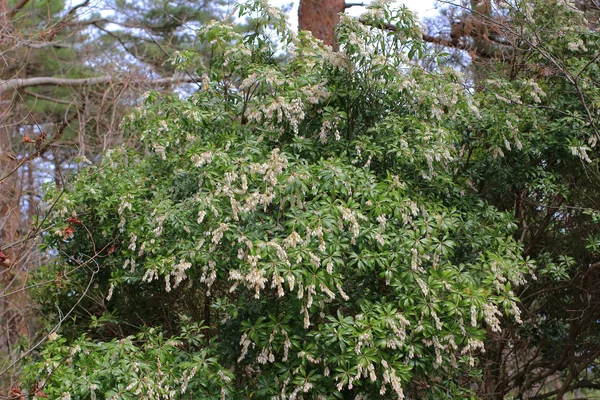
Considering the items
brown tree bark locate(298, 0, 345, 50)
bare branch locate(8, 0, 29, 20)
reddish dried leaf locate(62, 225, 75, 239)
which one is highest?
brown tree bark locate(298, 0, 345, 50)

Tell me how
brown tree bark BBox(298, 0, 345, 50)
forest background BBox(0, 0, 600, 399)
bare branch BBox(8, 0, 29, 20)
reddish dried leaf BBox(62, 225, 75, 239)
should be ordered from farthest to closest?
bare branch BBox(8, 0, 29, 20) < brown tree bark BBox(298, 0, 345, 50) < reddish dried leaf BBox(62, 225, 75, 239) < forest background BBox(0, 0, 600, 399)

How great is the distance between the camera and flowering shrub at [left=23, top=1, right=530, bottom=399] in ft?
14.9

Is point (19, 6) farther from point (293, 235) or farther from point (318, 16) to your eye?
point (293, 235)

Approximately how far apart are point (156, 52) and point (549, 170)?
899cm

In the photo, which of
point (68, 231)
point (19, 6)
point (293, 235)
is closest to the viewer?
point (293, 235)

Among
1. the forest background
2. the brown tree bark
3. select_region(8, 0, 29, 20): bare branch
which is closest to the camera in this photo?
the forest background

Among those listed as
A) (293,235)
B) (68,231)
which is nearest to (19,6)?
(68,231)

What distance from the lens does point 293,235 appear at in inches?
174

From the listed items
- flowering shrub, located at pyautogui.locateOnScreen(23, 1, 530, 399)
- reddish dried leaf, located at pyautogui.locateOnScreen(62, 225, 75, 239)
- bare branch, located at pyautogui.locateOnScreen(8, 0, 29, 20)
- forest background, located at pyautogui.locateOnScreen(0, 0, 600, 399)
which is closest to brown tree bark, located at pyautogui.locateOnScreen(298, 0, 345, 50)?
forest background, located at pyautogui.locateOnScreen(0, 0, 600, 399)

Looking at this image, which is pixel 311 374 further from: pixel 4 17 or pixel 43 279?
pixel 4 17

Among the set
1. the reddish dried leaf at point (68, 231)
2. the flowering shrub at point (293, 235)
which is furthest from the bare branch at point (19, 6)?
the reddish dried leaf at point (68, 231)

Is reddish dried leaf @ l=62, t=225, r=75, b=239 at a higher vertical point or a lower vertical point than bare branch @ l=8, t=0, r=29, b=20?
higher

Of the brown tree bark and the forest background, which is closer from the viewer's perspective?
the forest background

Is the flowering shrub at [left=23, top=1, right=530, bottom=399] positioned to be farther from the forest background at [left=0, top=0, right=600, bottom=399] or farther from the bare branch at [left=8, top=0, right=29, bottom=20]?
the bare branch at [left=8, top=0, right=29, bottom=20]
